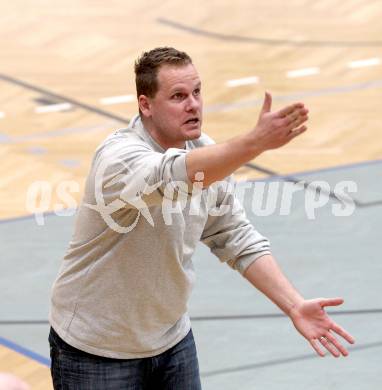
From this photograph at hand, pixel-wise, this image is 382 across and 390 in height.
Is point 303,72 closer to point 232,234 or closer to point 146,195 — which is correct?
point 232,234

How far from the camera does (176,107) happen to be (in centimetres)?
401

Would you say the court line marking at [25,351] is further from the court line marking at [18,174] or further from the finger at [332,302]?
the court line marking at [18,174]

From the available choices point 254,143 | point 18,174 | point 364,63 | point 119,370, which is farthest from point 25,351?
point 364,63

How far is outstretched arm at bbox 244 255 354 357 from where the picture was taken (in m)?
4.22

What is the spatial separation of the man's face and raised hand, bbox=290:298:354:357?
2.36 feet

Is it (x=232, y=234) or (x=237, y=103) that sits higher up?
(x=232, y=234)

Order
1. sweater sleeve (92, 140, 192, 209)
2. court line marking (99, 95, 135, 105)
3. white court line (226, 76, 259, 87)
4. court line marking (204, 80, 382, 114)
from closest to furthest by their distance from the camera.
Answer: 1. sweater sleeve (92, 140, 192, 209)
2. court line marking (204, 80, 382, 114)
3. court line marking (99, 95, 135, 105)
4. white court line (226, 76, 259, 87)

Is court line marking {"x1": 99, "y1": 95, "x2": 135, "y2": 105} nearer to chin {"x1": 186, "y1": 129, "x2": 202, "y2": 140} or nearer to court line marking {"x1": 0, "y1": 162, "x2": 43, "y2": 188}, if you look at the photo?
court line marking {"x1": 0, "y1": 162, "x2": 43, "y2": 188}

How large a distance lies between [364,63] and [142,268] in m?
8.21

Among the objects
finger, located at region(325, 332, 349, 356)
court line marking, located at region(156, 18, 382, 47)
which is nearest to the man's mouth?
finger, located at region(325, 332, 349, 356)

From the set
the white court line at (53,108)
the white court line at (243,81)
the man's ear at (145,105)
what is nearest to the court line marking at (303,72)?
the white court line at (243,81)

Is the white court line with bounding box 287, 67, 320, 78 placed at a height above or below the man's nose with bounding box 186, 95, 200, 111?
below

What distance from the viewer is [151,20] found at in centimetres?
1359

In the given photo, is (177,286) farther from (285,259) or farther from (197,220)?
(285,259)
